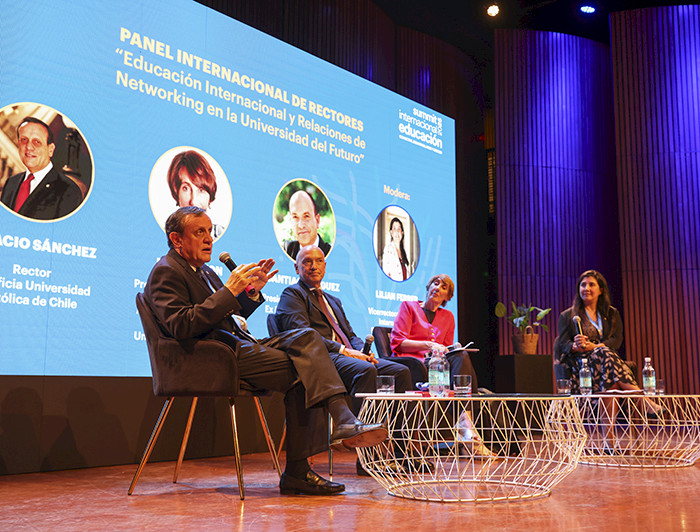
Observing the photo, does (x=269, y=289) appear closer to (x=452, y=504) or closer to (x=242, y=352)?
(x=242, y=352)

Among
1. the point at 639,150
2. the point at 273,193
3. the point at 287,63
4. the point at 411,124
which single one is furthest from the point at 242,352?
the point at 639,150

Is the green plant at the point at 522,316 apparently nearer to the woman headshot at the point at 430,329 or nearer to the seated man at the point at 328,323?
the woman headshot at the point at 430,329

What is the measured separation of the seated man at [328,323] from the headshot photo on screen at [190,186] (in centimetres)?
78

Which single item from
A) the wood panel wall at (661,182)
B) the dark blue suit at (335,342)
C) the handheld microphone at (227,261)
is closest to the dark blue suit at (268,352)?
the handheld microphone at (227,261)

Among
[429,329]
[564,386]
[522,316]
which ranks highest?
[522,316]

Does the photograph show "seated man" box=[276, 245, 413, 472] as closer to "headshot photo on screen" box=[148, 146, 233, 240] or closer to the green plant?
"headshot photo on screen" box=[148, 146, 233, 240]

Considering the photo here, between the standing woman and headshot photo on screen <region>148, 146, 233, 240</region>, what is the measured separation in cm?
169

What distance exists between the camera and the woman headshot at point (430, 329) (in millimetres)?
4112

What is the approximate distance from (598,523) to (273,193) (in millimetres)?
3091

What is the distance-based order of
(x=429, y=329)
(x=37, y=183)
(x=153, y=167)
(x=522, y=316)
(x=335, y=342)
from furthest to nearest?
(x=522, y=316) < (x=429, y=329) < (x=153, y=167) < (x=335, y=342) < (x=37, y=183)

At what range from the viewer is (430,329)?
434cm

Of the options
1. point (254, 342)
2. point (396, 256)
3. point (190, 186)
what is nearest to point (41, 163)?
point (190, 186)

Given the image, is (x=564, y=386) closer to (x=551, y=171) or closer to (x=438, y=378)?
(x=438, y=378)

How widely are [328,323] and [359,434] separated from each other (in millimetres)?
1379
